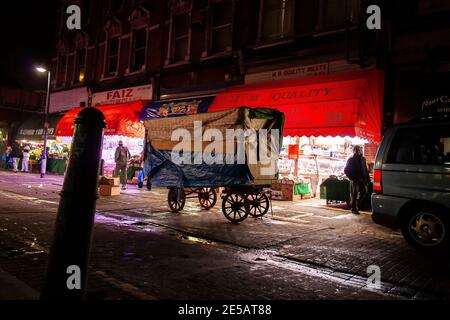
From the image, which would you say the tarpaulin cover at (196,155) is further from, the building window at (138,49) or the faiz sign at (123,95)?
the building window at (138,49)

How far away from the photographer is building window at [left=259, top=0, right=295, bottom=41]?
14.9 meters

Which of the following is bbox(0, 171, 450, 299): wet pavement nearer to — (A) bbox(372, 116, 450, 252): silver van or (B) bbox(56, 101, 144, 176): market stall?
(A) bbox(372, 116, 450, 252): silver van

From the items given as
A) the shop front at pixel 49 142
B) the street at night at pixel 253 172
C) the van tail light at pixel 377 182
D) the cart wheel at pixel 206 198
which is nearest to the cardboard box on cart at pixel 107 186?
the street at night at pixel 253 172

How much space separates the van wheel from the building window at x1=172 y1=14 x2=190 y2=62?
14.9 metres

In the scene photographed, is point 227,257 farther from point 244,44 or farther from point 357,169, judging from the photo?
point 244,44

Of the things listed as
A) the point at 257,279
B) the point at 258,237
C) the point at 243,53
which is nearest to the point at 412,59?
the point at 243,53

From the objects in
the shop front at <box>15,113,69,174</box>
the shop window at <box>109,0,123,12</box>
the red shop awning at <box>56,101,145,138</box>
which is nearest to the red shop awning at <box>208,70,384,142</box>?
the red shop awning at <box>56,101,145,138</box>

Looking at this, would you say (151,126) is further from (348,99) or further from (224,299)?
(224,299)

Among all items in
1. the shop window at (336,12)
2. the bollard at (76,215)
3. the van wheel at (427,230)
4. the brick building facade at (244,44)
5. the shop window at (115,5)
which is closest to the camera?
the bollard at (76,215)

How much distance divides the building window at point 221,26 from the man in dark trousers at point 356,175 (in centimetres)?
867

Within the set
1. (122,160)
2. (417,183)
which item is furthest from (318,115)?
(122,160)

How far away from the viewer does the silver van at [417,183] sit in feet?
19.9

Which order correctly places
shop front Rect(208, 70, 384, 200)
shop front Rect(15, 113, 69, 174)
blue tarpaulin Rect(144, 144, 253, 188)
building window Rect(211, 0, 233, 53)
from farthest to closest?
1. shop front Rect(15, 113, 69, 174)
2. building window Rect(211, 0, 233, 53)
3. shop front Rect(208, 70, 384, 200)
4. blue tarpaulin Rect(144, 144, 253, 188)

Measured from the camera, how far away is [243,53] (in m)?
15.7
